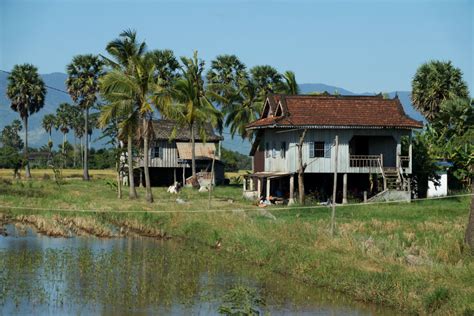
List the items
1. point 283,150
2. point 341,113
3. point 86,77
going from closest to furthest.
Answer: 1. point 341,113
2. point 283,150
3. point 86,77

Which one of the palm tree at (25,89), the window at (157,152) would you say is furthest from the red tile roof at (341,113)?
the palm tree at (25,89)

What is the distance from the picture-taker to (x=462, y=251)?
76.3 feet

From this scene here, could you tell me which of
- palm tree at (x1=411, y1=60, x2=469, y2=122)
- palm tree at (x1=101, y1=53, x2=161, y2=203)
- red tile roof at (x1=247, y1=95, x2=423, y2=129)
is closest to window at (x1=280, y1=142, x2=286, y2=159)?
red tile roof at (x1=247, y1=95, x2=423, y2=129)

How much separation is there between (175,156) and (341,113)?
23313 millimetres

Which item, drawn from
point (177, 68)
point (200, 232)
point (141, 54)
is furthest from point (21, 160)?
point (200, 232)

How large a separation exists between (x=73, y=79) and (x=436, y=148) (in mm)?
36723

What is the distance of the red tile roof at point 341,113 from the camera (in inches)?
1663

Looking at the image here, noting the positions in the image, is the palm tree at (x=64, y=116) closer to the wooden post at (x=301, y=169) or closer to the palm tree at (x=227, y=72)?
the palm tree at (x=227, y=72)

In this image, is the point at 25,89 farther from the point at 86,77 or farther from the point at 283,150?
the point at 283,150

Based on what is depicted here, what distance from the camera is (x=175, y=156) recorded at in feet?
211

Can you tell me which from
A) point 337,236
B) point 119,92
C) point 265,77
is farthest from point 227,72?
point 337,236

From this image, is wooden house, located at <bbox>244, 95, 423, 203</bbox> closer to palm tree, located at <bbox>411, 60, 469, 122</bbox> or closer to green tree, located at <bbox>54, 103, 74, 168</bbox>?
palm tree, located at <bbox>411, 60, 469, 122</bbox>

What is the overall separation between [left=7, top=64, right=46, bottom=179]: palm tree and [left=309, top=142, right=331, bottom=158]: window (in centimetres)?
4147

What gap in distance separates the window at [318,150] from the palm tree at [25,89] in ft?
136
